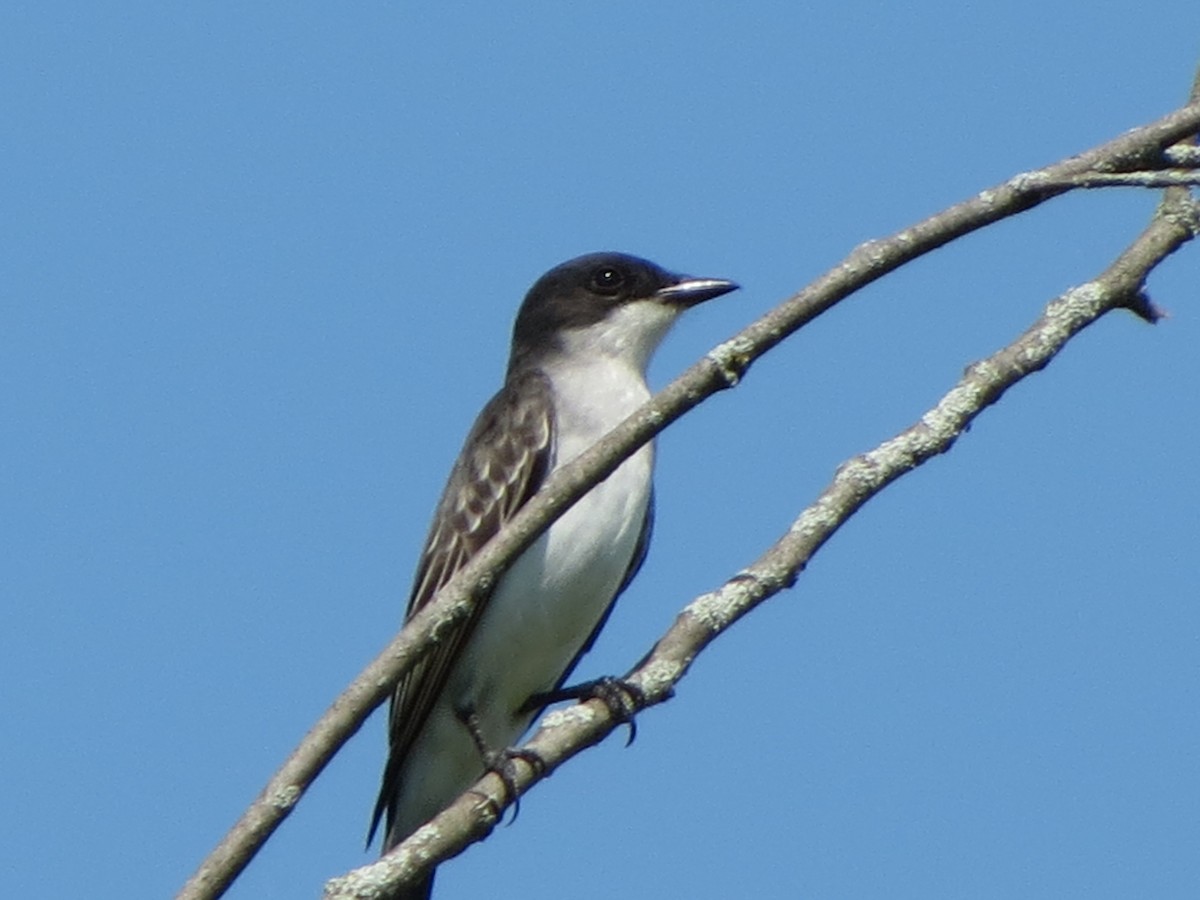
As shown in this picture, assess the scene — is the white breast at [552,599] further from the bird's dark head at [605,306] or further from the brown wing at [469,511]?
the bird's dark head at [605,306]

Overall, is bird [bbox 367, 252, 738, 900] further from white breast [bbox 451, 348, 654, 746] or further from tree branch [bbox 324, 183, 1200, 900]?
tree branch [bbox 324, 183, 1200, 900]

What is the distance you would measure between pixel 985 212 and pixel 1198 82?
1.46 meters

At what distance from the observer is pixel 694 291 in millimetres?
8945

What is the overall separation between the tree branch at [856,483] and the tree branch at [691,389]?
2.56 ft

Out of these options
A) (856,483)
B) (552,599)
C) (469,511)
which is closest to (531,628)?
(552,599)

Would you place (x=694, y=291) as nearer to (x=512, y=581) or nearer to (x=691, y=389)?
(x=512, y=581)

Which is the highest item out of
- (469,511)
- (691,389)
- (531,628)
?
(469,511)

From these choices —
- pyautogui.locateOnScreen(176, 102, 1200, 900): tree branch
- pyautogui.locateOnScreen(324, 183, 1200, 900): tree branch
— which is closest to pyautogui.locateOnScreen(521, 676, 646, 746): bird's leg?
pyautogui.locateOnScreen(324, 183, 1200, 900): tree branch

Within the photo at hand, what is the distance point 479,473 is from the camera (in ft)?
27.2

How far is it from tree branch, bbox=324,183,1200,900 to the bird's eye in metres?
3.59

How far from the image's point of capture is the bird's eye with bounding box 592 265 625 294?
9258 mm

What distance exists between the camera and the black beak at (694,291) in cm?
894

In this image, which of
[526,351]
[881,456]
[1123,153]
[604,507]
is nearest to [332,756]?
[881,456]

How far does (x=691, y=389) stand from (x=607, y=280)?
476cm
